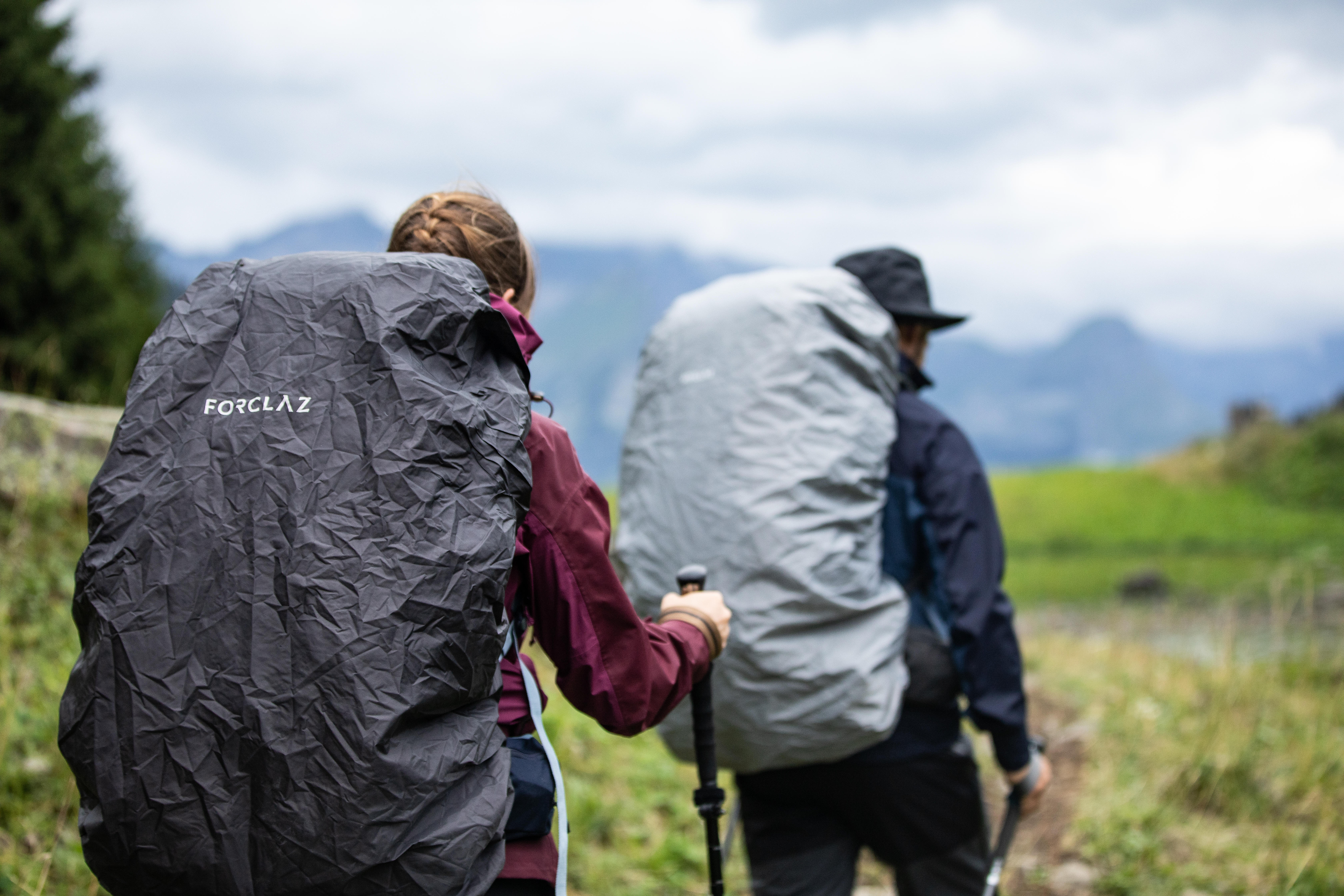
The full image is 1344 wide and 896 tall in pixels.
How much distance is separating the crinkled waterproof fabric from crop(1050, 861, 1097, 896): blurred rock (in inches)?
98.1

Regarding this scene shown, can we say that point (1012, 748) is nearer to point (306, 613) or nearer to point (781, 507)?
point (781, 507)

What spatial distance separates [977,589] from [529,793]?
4.83 feet

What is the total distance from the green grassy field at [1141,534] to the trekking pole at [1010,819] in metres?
11.7

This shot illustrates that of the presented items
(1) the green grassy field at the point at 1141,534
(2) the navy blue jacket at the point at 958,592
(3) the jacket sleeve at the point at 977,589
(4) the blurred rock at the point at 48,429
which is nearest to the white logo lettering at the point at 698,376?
(2) the navy blue jacket at the point at 958,592

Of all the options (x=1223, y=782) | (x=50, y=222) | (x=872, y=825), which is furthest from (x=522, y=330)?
(x=50, y=222)

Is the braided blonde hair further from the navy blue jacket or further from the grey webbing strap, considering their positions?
the navy blue jacket

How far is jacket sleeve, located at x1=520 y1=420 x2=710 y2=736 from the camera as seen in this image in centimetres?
167

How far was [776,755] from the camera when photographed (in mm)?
2602

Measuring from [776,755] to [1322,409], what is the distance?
87.8 feet

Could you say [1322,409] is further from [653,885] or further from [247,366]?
[247,366]

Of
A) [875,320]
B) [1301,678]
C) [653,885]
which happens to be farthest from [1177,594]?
[875,320]

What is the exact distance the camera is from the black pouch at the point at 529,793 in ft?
5.26

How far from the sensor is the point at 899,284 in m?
3.06

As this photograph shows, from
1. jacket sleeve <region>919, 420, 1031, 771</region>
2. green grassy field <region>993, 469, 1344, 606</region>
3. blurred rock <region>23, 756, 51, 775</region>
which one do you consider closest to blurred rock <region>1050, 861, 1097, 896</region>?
jacket sleeve <region>919, 420, 1031, 771</region>
